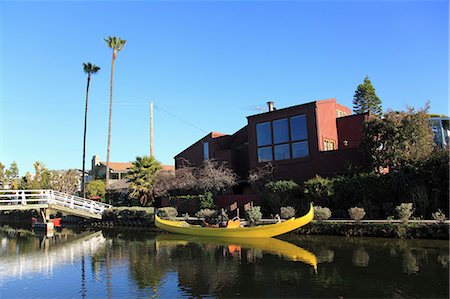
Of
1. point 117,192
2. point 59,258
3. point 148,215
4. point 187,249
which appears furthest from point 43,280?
point 117,192

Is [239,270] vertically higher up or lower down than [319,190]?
lower down

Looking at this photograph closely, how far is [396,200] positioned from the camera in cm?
2269

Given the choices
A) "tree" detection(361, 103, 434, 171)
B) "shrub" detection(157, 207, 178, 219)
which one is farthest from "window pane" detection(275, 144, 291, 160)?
"shrub" detection(157, 207, 178, 219)

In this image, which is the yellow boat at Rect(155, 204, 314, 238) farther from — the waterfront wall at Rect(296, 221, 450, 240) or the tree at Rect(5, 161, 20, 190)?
the tree at Rect(5, 161, 20, 190)

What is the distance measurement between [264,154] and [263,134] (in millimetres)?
1707

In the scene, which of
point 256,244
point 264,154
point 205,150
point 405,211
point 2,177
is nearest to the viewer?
point 405,211

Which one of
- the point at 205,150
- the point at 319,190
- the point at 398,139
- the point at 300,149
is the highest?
the point at 205,150

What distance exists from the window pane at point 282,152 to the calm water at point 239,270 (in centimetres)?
908

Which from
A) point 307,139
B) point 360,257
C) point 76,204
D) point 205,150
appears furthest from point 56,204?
point 360,257

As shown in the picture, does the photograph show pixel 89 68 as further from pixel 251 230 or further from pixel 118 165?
pixel 251 230

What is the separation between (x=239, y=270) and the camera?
14930 millimetres

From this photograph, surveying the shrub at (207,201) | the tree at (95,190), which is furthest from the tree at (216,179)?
the tree at (95,190)

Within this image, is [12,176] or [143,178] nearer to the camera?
[143,178]

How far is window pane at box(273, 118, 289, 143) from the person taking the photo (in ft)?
101
